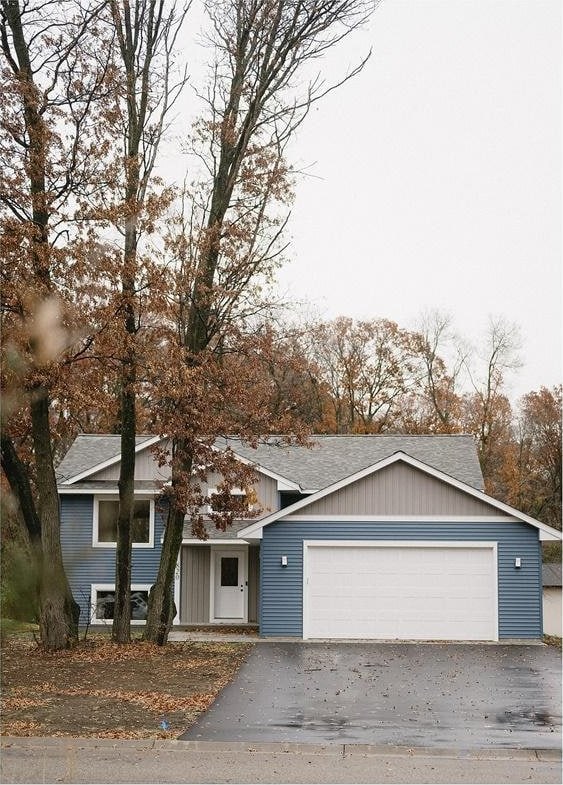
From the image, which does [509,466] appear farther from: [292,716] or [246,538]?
[292,716]

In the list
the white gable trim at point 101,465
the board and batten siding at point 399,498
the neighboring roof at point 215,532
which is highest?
the white gable trim at point 101,465

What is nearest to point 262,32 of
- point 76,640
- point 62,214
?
point 62,214

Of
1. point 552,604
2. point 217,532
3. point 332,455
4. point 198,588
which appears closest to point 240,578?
point 198,588

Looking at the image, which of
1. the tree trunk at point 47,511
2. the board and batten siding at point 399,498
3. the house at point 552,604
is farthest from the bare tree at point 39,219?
the house at point 552,604

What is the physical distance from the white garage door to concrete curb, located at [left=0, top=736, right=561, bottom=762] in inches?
545

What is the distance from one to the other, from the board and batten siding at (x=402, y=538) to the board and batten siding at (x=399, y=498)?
304 millimetres

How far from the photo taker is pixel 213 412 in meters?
18.8

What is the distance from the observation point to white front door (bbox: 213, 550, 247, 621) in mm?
27766

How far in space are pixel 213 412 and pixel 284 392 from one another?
23266 mm

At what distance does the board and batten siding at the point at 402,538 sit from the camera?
23656mm

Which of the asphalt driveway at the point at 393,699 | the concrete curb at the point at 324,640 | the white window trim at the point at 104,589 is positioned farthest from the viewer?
the white window trim at the point at 104,589

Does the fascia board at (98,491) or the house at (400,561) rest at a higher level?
the fascia board at (98,491)

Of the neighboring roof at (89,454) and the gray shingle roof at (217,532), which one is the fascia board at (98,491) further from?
the gray shingle roof at (217,532)

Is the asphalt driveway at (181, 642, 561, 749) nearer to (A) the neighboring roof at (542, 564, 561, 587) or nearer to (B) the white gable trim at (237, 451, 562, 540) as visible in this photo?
(B) the white gable trim at (237, 451, 562, 540)
